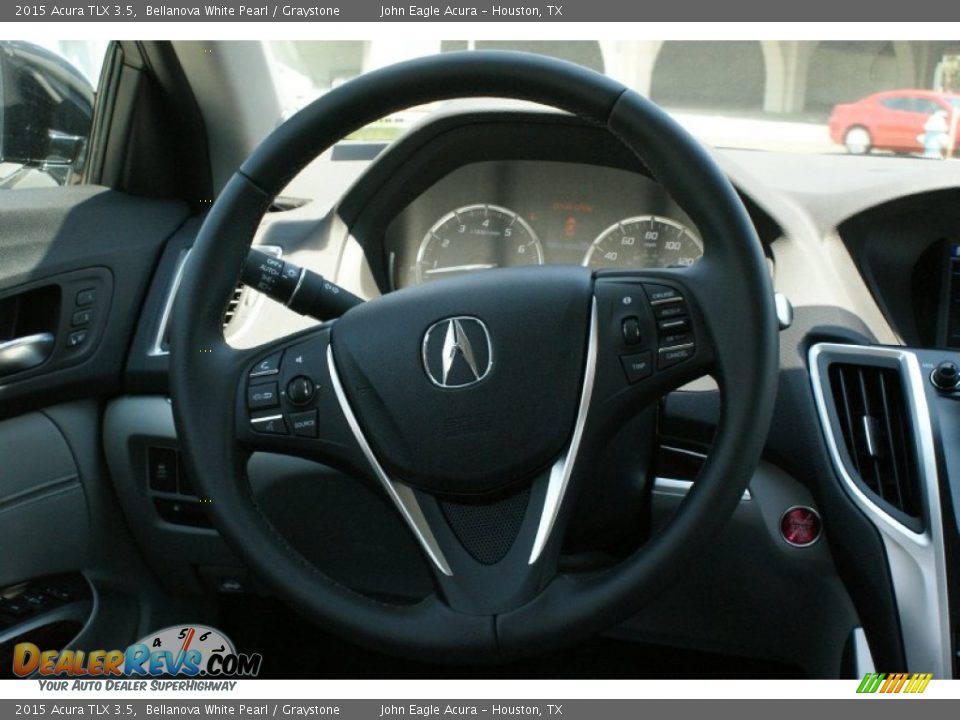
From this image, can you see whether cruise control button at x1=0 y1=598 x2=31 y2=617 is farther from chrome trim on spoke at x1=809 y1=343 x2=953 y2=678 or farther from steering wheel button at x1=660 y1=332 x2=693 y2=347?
chrome trim on spoke at x1=809 y1=343 x2=953 y2=678

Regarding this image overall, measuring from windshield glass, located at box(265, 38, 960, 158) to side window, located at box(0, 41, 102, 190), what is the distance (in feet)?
1.42

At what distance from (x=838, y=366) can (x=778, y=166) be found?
496mm

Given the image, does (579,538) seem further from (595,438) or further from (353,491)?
(353,491)

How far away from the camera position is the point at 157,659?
203cm

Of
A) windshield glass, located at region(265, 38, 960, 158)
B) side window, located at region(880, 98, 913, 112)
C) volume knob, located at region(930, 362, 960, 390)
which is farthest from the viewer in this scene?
side window, located at region(880, 98, 913, 112)

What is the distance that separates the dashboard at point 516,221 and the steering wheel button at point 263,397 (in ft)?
2.78

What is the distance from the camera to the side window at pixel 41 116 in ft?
6.88

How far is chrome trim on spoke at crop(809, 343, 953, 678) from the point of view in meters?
1.54

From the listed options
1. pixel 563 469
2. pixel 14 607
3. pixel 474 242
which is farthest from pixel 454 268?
pixel 14 607

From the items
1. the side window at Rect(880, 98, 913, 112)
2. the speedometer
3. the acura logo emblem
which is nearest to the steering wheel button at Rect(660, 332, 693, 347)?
the acura logo emblem

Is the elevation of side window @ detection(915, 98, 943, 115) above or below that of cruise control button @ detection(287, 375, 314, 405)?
above

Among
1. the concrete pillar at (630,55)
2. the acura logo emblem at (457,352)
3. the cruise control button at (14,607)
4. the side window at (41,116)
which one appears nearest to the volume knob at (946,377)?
the concrete pillar at (630,55)
